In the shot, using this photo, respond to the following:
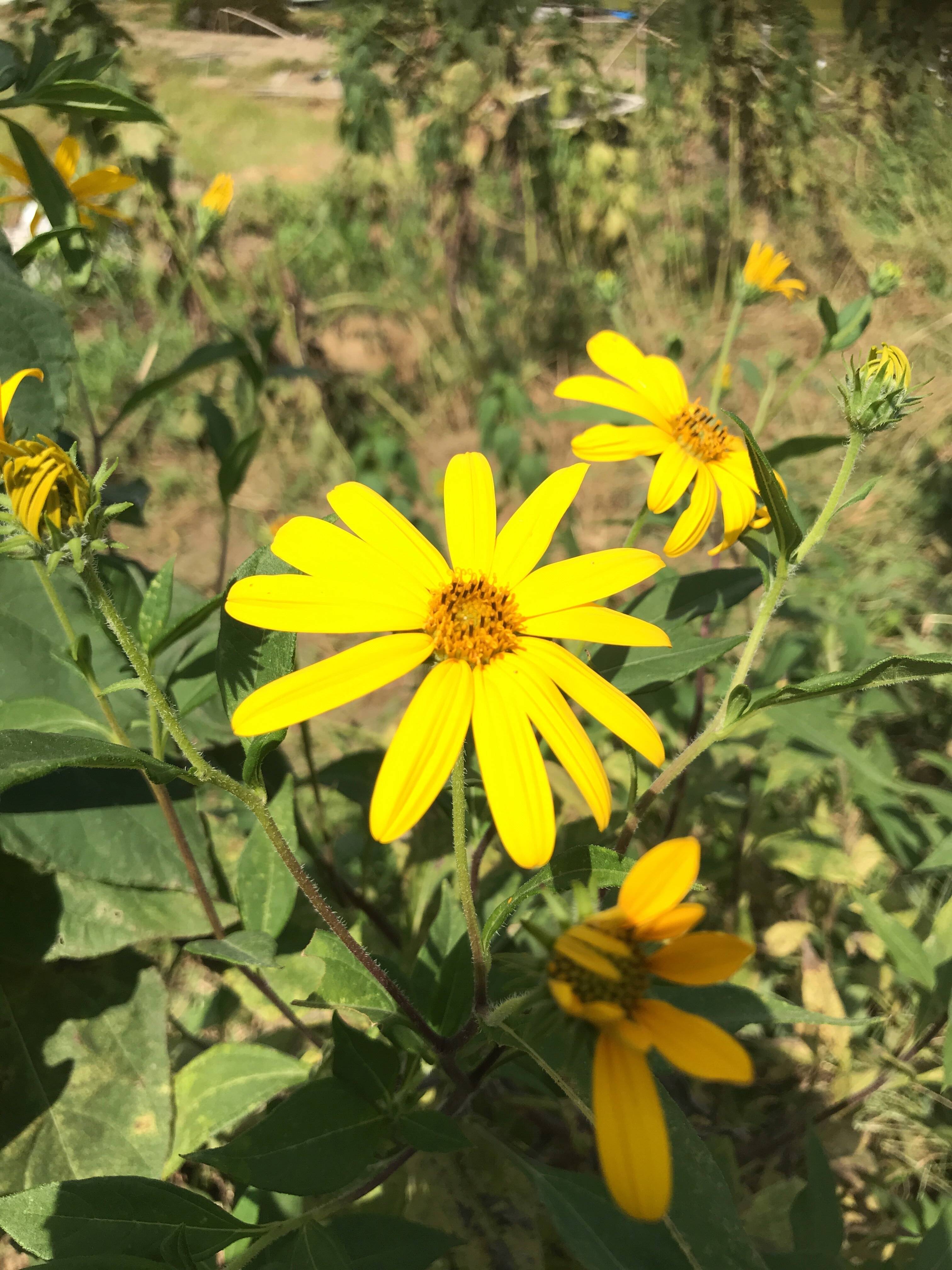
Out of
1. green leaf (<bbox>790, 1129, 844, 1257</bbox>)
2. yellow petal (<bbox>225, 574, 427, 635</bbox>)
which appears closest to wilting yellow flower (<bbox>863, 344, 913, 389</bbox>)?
yellow petal (<bbox>225, 574, 427, 635</bbox>)

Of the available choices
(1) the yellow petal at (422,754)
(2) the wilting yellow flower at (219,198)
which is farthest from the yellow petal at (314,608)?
(2) the wilting yellow flower at (219,198)

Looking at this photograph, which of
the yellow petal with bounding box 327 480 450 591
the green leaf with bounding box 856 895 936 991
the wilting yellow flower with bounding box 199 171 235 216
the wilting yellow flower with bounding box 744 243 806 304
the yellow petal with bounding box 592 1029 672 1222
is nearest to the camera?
the yellow petal with bounding box 592 1029 672 1222

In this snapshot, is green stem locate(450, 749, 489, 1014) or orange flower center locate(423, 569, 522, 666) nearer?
green stem locate(450, 749, 489, 1014)

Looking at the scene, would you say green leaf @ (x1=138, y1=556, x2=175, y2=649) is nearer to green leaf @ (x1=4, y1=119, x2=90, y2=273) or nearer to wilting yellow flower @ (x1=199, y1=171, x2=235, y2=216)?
green leaf @ (x1=4, y1=119, x2=90, y2=273)

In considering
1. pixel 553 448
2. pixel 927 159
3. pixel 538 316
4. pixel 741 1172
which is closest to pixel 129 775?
pixel 741 1172

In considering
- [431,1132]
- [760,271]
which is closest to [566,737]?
[431,1132]

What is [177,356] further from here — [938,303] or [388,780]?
[388,780]

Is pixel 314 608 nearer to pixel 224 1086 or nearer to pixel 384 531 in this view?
pixel 384 531
